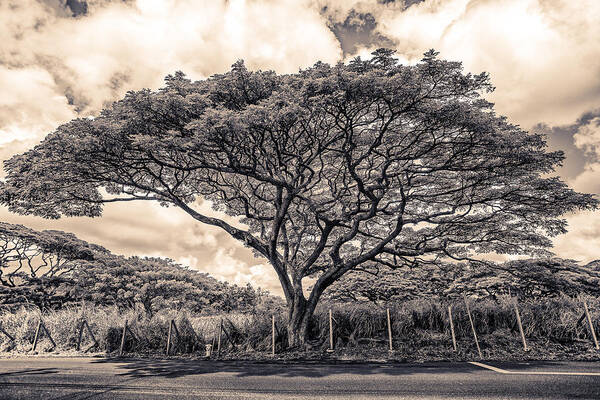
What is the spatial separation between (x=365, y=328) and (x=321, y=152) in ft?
24.8

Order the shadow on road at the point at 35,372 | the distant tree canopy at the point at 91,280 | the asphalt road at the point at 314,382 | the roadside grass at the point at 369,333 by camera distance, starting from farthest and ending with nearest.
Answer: the distant tree canopy at the point at 91,280 → the roadside grass at the point at 369,333 → the shadow on road at the point at 35,372 → the asphalt road at the point at 314,382

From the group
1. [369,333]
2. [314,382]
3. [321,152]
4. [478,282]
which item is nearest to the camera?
[314,382]

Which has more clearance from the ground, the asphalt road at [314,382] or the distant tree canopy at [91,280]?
the distant tree canopy at [91,280]

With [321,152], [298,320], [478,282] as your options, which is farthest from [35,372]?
[478,282]

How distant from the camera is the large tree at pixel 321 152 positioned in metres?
10.0

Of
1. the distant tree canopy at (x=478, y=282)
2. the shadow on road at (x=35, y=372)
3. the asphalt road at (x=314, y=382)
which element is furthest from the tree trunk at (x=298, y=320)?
the shadow on road at (x=35, y=372)

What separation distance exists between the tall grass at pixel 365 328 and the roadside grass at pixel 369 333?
0.03 metres

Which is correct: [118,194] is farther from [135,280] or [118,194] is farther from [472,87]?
[135,280]

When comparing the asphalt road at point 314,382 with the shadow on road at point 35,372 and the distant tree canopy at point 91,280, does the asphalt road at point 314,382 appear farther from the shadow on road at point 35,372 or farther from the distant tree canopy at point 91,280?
the distant tree canopy at point 91,280

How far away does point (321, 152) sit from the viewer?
12727 millimetres

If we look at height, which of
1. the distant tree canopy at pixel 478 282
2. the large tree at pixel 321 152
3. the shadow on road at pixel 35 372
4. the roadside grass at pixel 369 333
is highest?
the large tree at pixel 321 152

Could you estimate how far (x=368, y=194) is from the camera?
1241 cm

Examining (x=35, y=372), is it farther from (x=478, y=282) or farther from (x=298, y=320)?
(x=478, y=282)

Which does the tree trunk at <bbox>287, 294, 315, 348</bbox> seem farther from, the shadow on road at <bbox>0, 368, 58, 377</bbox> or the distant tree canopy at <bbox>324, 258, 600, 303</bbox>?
the shadow on road at <bbox>0, 368, 58, 377</bbox>
